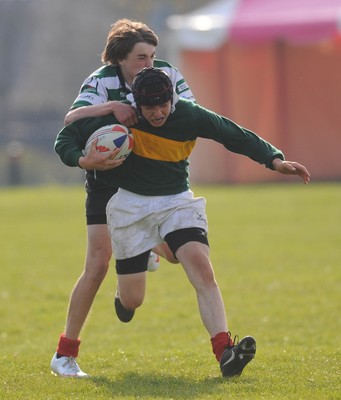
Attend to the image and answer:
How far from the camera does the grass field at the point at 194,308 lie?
638 cm

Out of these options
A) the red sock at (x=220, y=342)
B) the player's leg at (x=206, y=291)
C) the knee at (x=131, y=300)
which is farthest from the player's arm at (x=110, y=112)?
the red sock at (x=220, y=342)

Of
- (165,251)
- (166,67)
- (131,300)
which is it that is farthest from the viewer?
(165,251)

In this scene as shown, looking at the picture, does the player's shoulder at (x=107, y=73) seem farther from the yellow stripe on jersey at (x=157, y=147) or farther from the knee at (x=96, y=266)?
the knee at (x=96, y=266)

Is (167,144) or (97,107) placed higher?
(97,107)

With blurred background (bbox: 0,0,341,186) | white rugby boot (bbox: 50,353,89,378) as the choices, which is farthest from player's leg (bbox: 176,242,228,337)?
blurred background (bbox: 0,0,341,186)

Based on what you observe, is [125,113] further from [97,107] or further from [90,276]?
[90,276]

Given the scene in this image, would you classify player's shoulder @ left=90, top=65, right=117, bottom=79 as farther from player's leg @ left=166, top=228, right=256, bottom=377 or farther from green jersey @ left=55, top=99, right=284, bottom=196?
player's leg @ left=166, top=228, right=256, bottom=377

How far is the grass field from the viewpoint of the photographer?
20.9 feet

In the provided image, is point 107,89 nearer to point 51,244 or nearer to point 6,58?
point 51,244

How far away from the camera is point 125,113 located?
6508 millimetres

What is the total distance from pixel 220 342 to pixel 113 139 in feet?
4.22

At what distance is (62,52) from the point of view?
134ft

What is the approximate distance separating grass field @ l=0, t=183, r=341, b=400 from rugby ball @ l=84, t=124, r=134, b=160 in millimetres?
1321

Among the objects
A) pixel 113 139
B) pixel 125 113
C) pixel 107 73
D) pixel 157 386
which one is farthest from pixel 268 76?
pixel 157 386
